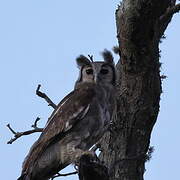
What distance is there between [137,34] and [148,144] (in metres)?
1.10

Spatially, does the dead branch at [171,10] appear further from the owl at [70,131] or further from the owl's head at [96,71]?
the owl's head at [96,71]

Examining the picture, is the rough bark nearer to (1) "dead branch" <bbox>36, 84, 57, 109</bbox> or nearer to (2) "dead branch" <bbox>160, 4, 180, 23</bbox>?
(2) "dead branch" <bbox>160, 4, 180, 23</bbox>

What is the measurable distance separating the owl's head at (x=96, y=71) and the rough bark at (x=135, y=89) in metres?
0.48

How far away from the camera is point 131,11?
14.2 ft

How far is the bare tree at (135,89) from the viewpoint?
4.34 m

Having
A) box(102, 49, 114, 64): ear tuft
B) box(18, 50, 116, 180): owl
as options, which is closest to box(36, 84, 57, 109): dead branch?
box(18, 50, 116, 180): owl

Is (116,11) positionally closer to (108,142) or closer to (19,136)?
(108,142)

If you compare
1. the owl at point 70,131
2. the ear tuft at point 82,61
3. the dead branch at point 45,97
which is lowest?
the owl at point 70,131

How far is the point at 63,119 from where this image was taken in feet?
16.4

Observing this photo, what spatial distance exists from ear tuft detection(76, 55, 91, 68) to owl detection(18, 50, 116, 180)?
691 mm

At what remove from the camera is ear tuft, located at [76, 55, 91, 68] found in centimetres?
607

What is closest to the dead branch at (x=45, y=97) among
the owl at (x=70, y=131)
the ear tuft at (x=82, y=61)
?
the owl at (x=70, y=131)

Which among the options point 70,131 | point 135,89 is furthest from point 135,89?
point 70,131

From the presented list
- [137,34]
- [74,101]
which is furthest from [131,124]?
[137,34]
